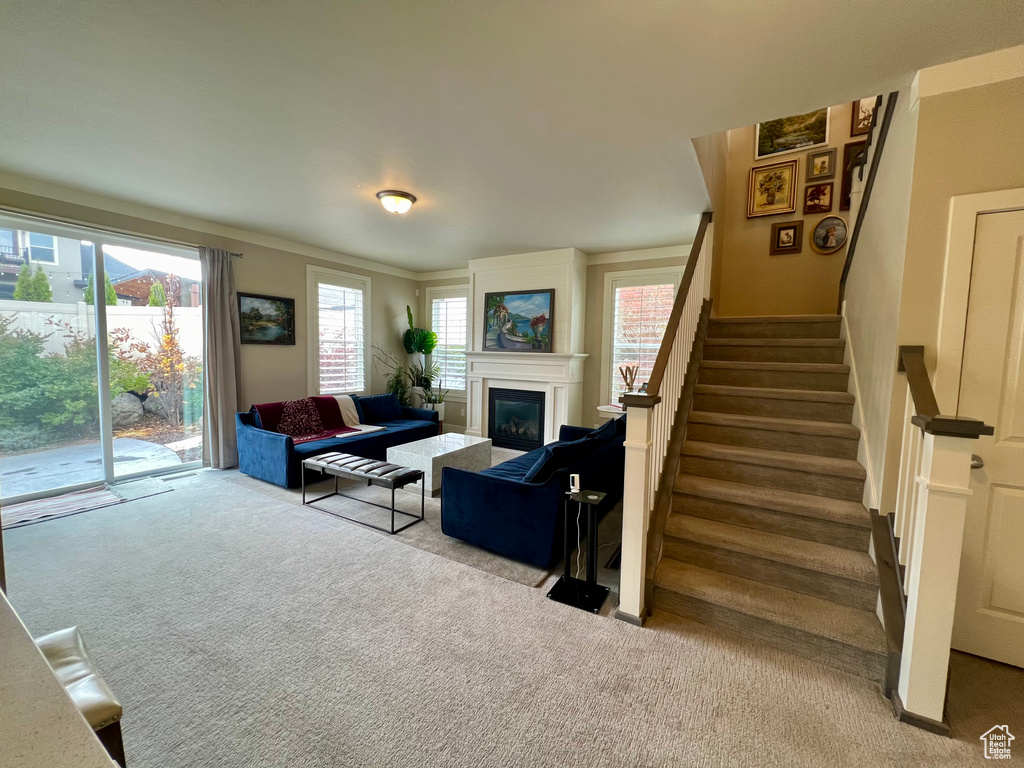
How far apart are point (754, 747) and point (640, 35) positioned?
2.83 m

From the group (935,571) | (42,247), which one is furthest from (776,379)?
(42,247)

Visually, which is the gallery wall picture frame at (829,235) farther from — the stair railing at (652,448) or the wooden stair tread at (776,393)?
the wooden stair tread at (776,393)

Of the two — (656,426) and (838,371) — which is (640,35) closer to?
(656,426)

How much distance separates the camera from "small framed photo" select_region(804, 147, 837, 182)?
4.04 metres

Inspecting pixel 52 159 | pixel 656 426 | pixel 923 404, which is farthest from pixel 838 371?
pixel 52 159

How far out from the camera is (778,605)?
6.68ft

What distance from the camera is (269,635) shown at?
199 centimetres

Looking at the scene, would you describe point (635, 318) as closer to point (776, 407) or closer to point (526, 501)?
point (776, 407)

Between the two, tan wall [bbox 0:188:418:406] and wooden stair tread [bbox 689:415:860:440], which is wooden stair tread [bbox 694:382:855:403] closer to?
wooden stair tread [bbox 689:415:860:440]

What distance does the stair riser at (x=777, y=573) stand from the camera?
202 cm

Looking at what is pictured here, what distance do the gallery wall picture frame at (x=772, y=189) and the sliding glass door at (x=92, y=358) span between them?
6.07 metres

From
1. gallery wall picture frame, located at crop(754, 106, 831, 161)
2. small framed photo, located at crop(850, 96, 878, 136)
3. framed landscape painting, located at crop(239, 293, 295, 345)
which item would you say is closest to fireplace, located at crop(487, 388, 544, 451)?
framed landscape painting, located at crop(239, 293, 295, 345)

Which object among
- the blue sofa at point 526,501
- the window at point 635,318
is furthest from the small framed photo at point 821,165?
the blue sofa at point 526,501

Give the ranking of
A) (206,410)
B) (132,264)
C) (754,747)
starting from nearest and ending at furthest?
(754,747)
(132,264)
(206,410)
